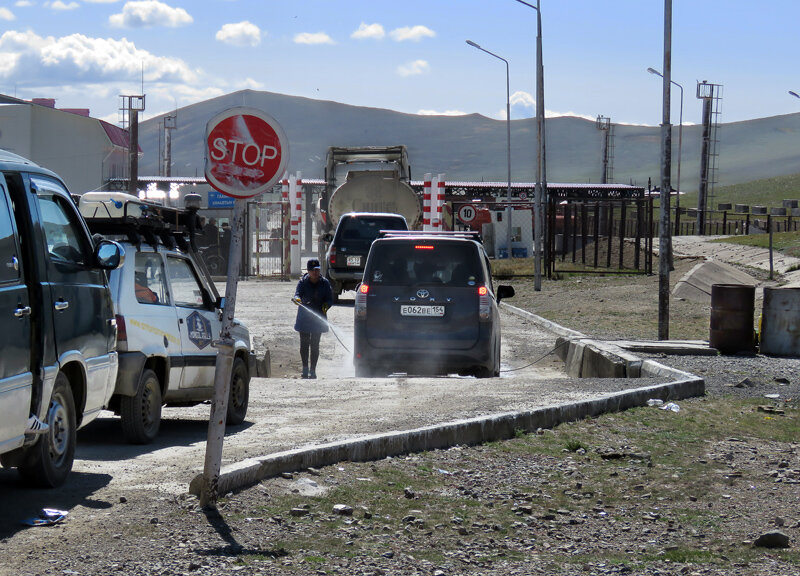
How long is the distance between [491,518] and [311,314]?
9.94m

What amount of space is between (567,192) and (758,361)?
226 feet

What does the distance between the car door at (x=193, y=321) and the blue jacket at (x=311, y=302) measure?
19.1 ft

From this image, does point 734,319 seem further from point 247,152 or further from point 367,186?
point 367,186

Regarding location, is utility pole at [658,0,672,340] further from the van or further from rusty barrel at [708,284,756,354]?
the van

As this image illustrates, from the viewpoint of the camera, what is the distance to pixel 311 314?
1688 cm

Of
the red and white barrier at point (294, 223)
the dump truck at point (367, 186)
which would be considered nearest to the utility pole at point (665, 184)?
the dump truck at point (367, 186)

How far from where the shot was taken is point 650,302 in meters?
27.9

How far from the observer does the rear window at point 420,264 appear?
1402 centimetres

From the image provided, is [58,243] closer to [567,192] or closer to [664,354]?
[664,354]

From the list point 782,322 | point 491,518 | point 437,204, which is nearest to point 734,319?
point 782,322

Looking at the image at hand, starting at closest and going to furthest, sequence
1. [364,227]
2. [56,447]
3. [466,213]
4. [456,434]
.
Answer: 1. [56,447]
2. [456,434]
3. [364,227]
4. [466,213]

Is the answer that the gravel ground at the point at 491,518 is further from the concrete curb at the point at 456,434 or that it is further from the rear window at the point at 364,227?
the rear window at the point at 364,227

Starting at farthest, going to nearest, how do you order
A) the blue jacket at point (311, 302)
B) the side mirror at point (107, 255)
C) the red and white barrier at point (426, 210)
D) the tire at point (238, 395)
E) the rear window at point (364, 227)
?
the red and white barrier at point (426, 210) < the rear window at point (364, 227) < the blue jacket at point (311, 302) < the tire at point (238, 395) < the side mirror at point (107, 255)

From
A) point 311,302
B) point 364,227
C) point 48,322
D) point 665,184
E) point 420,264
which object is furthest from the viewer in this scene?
point 364,227
